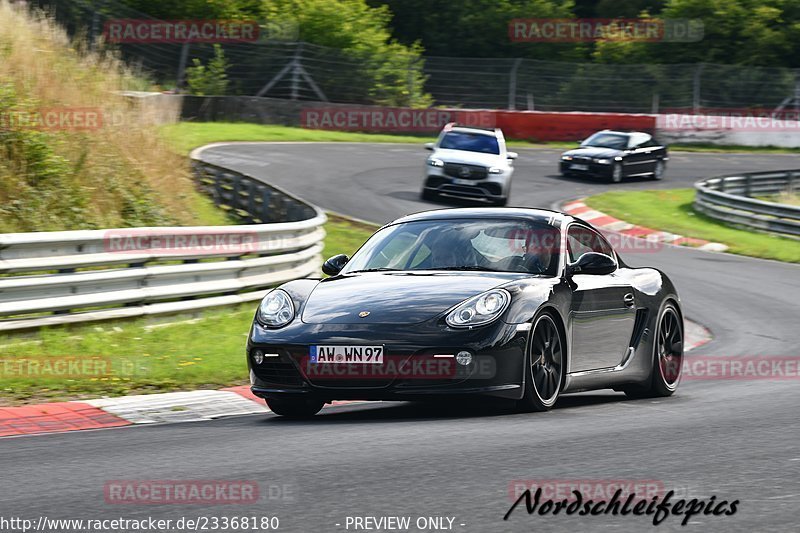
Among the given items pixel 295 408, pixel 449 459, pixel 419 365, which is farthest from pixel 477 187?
pixel 449 459

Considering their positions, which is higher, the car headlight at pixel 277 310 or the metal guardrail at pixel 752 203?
the car headlight at pixel 277 310

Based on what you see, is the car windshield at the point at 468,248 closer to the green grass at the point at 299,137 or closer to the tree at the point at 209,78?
the green grass at the point at 299,137

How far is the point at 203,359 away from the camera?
10.5m

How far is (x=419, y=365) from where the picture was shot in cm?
736

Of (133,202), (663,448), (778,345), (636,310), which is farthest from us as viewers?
(133,202)

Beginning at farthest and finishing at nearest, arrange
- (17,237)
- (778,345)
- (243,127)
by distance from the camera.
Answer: (243,127) → (778,345) → (17,237)

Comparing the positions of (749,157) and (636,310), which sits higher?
(636,310)

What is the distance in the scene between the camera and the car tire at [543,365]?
7.67m

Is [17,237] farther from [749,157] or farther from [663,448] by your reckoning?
[749,157]

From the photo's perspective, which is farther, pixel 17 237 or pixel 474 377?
pixel 17 237

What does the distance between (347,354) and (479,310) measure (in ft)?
2.74

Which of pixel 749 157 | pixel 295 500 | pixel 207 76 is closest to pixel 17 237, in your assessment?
pixel 295 500

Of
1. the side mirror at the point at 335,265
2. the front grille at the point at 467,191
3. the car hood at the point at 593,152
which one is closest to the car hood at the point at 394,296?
the side mirror at the point at 335,265

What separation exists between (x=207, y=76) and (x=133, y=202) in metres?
27.2
